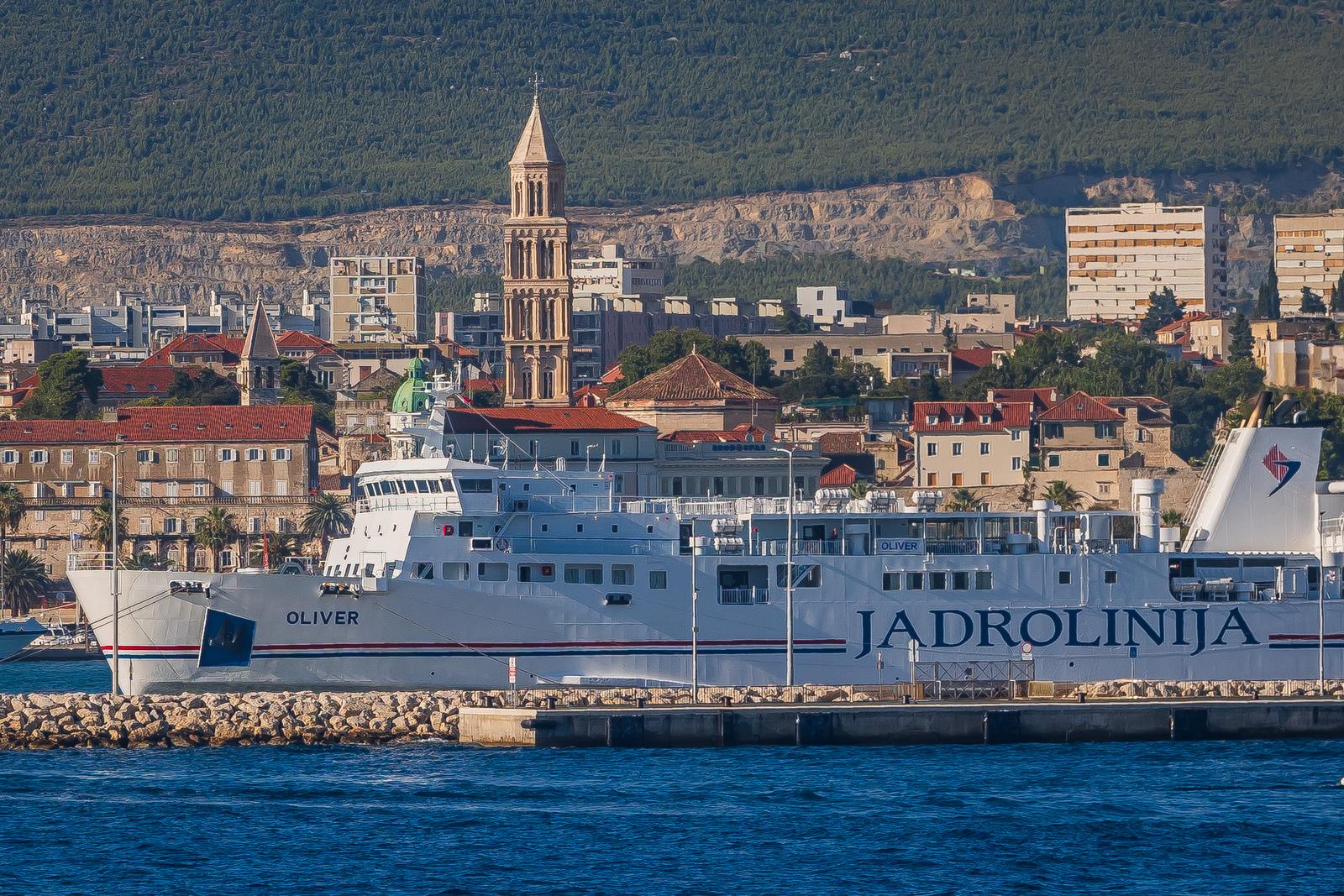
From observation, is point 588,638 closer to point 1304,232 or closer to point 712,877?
point 712,877

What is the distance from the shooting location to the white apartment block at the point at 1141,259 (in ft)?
626

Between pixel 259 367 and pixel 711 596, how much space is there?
73.4m

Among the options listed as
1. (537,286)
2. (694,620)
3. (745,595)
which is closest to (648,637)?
(745,595)

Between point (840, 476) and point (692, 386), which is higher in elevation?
point (692, 386)

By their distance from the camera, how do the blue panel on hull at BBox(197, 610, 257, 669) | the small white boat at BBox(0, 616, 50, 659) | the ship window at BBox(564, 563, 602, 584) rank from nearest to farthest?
the blue panel on hull at BBox(197, 610, 257, 669) < the ship window at BBox(564, 563, 602, 584) < the small white boat at BBox(0, 616, 50, 659)

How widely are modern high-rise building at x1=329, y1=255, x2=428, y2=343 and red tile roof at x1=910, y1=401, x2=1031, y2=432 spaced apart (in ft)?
233

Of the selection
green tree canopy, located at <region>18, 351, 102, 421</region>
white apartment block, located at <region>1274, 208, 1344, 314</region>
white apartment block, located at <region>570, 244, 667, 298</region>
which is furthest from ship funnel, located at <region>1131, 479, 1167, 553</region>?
white apartment block, located at <region>1274, 208, 1344, 314</region>

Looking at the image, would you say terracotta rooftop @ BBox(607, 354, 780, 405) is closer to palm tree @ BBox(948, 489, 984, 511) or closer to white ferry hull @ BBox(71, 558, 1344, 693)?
palm tree @ BBox(948, 489, 984, 511)

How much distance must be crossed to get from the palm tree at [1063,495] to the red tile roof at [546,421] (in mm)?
14673

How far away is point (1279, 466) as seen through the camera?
61.0 metres

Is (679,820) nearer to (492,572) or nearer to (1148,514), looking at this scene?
(492,572)

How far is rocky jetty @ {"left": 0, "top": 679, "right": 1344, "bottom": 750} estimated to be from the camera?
5162 cm

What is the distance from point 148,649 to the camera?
56.3 metres

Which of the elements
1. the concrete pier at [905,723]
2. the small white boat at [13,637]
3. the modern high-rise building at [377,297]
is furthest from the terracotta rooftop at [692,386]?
the modern high-rise building at [377,297]
